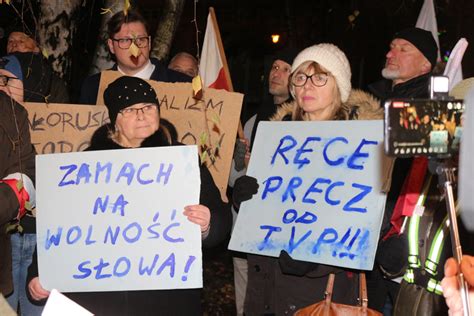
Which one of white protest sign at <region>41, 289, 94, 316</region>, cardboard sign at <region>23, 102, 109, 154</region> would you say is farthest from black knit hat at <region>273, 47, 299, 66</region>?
white protest sign at <region>41, 289, 94, 316</region>

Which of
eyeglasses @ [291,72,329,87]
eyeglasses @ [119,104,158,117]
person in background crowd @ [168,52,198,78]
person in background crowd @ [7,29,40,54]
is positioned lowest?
eyeglasses @ [119,104,158,117]

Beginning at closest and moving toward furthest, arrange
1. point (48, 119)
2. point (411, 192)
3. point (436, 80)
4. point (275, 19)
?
point (436, 80) → point (411, 192) → point (48, 119) → point (275, 19)

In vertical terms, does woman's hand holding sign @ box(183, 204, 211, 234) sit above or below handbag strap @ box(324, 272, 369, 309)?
above

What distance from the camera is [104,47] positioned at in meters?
6.55

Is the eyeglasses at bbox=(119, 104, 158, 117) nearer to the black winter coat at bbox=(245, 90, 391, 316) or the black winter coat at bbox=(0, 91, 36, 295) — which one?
the black winter coat at bbox=(0, 91, 36, 295)

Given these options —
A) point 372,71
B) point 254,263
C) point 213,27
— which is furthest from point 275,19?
point 254,263

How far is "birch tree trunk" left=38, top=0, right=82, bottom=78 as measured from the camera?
6422mm

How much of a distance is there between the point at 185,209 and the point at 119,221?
0.33 metres

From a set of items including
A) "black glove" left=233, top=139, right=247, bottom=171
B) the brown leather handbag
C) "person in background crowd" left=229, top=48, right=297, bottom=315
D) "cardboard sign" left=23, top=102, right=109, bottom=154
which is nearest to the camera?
the brown leather handbag

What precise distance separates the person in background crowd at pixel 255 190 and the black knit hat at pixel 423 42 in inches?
59.9

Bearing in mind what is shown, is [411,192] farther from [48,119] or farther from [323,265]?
[48,119]

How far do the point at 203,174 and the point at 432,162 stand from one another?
5.23 feet

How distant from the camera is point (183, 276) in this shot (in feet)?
12.2

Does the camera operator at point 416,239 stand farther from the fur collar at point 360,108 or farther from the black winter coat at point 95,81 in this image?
the black winter coat at point 95,81
